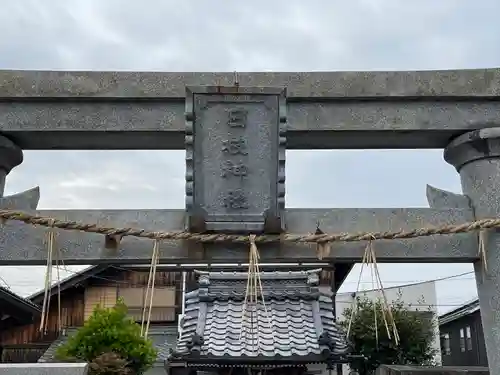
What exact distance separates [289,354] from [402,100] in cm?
544

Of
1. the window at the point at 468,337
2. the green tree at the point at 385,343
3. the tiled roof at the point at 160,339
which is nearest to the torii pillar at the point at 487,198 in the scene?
the green tree at the point at 385,343

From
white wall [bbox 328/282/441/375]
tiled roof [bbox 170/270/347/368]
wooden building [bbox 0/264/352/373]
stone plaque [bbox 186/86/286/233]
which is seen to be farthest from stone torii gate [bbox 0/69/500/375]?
white wall [bbox 328/282/441/375]

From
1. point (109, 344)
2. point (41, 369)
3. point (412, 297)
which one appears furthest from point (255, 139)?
point (412, 297)

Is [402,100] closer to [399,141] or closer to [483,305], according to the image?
[399,141]

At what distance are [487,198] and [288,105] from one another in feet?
5.15

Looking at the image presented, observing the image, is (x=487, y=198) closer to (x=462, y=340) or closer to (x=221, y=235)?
(x=221, y=235)

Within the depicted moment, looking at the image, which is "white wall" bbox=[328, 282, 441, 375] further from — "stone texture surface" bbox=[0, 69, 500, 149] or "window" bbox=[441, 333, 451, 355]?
"stone texture surface" bbox=[0, 69, 500, 149]

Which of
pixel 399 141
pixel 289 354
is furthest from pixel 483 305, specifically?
pixel 289 354

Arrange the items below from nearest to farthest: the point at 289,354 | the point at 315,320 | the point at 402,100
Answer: the point at 402,100 < the point at 289,354 < the point at 315,320

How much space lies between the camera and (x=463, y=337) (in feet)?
71.6

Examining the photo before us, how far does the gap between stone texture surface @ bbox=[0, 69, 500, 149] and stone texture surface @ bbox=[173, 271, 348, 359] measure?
13.7 ft

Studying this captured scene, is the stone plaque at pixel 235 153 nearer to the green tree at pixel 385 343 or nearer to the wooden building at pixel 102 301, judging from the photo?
the green tree at pixel 385 343

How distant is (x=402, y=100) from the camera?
4074mm

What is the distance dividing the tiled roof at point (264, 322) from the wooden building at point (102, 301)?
7824 mm
